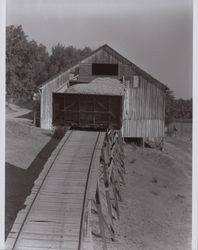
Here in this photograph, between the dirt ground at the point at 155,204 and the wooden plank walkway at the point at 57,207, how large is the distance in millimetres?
2344

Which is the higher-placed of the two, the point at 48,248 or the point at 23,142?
the point at 23,142

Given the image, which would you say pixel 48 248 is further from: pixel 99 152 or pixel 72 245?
pixel 99 152

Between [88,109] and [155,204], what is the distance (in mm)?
5563

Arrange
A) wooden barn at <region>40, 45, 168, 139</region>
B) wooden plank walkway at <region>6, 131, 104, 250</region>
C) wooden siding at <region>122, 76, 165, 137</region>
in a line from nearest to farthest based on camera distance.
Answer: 1. wooden plank walkway at <region>6, 131, 104, 250</region>
2. wooden barn at <region>40, 45, 168, 139</region>
3. wooden siding at <region>122, 76, 165, 137</region>

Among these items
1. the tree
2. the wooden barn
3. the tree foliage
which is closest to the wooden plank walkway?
the wooden barn

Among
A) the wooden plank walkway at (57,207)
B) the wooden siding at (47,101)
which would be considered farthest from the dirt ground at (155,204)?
the wooden siding at (47,101)

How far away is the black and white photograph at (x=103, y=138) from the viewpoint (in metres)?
10.8

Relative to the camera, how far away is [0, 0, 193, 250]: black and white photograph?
10.8m

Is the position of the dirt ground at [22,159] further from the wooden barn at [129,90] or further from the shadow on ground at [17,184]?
the wooden barn at [129,90]

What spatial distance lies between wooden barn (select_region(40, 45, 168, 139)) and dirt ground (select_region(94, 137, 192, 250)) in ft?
6.91

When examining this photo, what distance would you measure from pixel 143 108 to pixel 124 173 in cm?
757

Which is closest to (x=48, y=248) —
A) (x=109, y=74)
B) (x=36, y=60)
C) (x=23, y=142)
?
(x=23, y=142)

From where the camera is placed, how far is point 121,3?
420 inches

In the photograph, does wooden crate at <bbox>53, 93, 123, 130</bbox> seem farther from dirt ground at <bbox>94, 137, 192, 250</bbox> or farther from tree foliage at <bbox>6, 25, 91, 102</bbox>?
tree foliage at <bbox>6, 25, 91, 102</bbox>
